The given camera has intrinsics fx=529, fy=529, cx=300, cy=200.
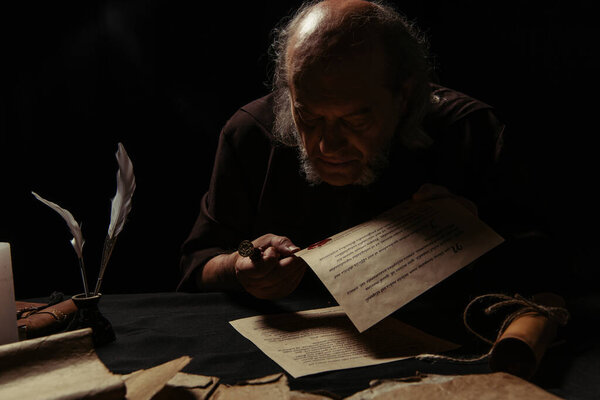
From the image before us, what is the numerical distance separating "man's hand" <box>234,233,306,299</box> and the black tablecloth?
0.25ft

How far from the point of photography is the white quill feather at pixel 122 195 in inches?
54.1

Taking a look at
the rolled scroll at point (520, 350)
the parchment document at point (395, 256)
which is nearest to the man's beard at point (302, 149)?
the parchment document at point (395, 256)

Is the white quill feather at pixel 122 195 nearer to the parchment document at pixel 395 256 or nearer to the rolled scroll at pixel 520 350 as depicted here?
the parchment document at pixel 395 256

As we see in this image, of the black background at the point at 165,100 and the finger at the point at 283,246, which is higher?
the black background at the point at 165,100

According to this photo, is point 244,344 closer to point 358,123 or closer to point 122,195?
point 122,195

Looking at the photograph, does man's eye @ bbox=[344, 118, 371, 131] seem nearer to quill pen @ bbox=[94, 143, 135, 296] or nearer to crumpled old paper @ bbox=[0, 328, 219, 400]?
quill pen @ bbox=[94, 143, 135, 296]

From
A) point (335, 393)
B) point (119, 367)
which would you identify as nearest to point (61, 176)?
point (119, 367)

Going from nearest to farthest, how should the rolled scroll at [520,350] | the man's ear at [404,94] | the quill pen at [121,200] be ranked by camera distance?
the rolled scroll at [520,350] < the quill pen at [121,200] < the man's ear at [404,94]

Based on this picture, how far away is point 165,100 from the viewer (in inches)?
93.7

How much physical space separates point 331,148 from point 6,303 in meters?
0.90

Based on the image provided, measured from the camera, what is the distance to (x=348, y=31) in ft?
4.74

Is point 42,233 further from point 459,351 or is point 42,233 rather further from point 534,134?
point 534,134

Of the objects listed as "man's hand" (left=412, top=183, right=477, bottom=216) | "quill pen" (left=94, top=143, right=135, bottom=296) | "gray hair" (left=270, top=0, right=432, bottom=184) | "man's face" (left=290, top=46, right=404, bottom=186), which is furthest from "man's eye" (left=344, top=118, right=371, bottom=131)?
"quill pen" (left=94, top=143, right=135, bottom=296)

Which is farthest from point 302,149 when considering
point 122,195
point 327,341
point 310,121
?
point 327,341
